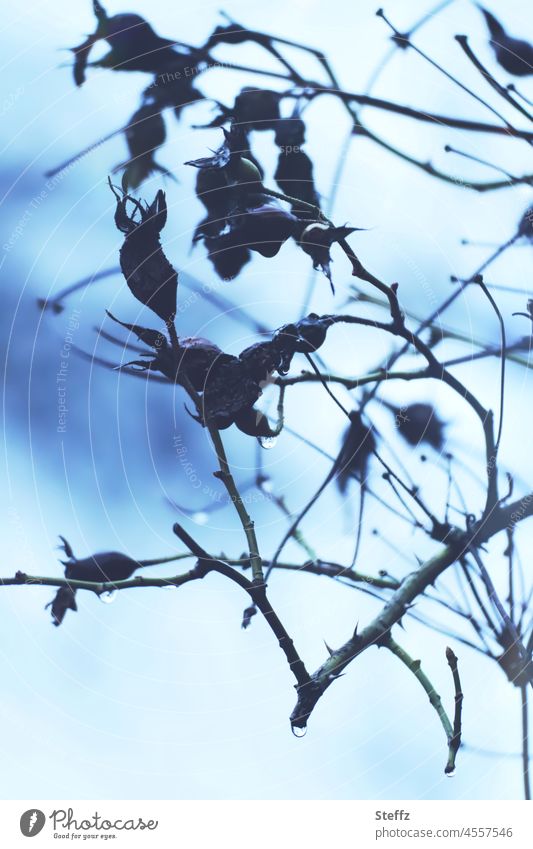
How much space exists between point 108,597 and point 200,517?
6 cm

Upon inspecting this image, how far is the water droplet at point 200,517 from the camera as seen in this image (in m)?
0.42

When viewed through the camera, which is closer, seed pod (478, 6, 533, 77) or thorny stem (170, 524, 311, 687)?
thorny stem (170, 524, 311, 687)

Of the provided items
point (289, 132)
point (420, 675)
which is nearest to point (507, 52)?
point (289, 132)

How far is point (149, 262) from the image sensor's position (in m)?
0.36

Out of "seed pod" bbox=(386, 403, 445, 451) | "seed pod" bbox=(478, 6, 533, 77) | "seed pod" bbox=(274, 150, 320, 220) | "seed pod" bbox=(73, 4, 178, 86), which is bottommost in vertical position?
"seed pod" bbox=(386, 403, 445, 451)

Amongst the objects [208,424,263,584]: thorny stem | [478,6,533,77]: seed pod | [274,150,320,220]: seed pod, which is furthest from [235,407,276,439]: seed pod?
[478,6,533,77]: seed pod

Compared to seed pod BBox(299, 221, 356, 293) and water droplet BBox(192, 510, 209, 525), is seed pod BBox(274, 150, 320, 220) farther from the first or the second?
water droplet BBox(192, 510, 209, 525)

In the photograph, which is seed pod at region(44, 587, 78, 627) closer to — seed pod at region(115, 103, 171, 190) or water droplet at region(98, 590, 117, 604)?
water droplet at region(98, 590, 117, 604)

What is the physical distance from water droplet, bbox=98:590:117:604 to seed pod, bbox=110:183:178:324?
0.15 metres

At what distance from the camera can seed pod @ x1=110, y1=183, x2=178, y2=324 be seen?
36cm

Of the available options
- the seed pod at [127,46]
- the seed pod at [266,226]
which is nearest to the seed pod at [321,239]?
the seed pod at [266,226]

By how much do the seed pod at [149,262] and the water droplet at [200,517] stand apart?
110mm

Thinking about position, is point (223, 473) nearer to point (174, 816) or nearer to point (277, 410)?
point (277, 410)

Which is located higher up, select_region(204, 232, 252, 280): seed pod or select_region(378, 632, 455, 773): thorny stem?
select_region(204, 232, 252, 280): seed pod
